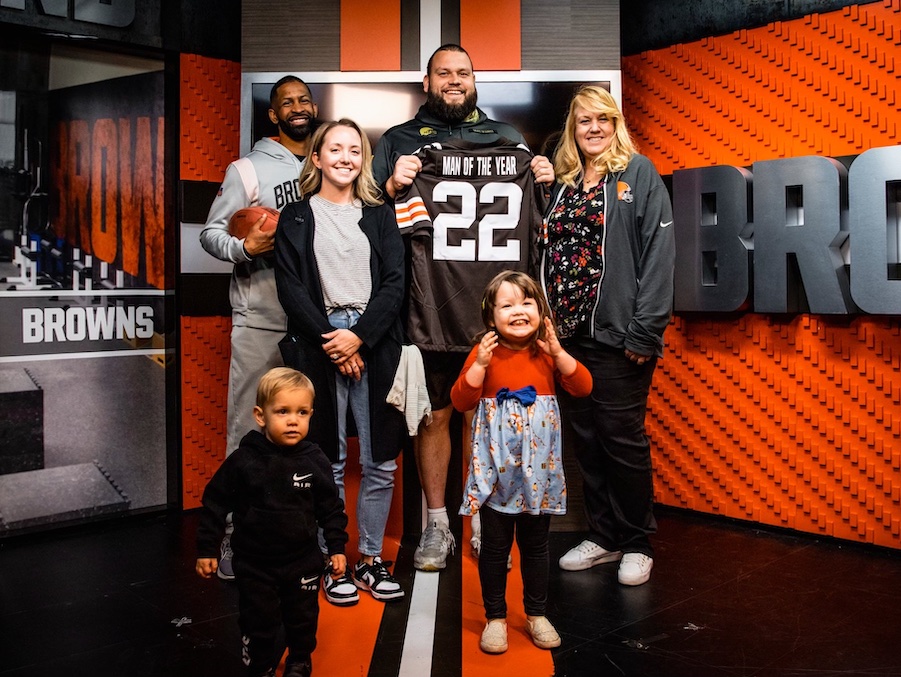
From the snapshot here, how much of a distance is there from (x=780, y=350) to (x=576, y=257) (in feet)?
4.76

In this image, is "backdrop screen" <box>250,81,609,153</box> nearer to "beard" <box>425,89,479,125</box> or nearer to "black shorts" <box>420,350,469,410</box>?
"beard" <box>425,89,479,125</box>

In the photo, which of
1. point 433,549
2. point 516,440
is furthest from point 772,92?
point 433,549

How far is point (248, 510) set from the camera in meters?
2.36

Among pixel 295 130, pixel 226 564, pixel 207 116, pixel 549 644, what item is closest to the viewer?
pixel 549 644

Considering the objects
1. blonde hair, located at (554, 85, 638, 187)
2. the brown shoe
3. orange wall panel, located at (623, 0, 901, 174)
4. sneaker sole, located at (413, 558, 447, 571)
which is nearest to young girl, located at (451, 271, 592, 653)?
the brown shoe

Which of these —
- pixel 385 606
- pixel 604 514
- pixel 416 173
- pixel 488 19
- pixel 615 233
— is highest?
pixel 488 19

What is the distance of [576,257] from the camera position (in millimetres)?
3371

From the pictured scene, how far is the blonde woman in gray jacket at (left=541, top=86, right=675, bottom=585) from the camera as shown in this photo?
3.28 m

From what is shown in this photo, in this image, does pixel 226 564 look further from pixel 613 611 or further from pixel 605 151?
pixel 605 151

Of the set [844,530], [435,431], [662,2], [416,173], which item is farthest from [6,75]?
[844,530]

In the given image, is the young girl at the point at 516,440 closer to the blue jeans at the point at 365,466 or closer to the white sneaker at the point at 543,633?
the white sneaker at the point at 543,633

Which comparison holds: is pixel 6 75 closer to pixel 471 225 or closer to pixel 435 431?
pixel 471 225

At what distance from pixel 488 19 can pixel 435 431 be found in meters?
2.09

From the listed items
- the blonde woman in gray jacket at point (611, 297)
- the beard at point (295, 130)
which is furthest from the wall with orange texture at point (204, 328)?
the blonde woman in gray jacket at point (611, 297)
